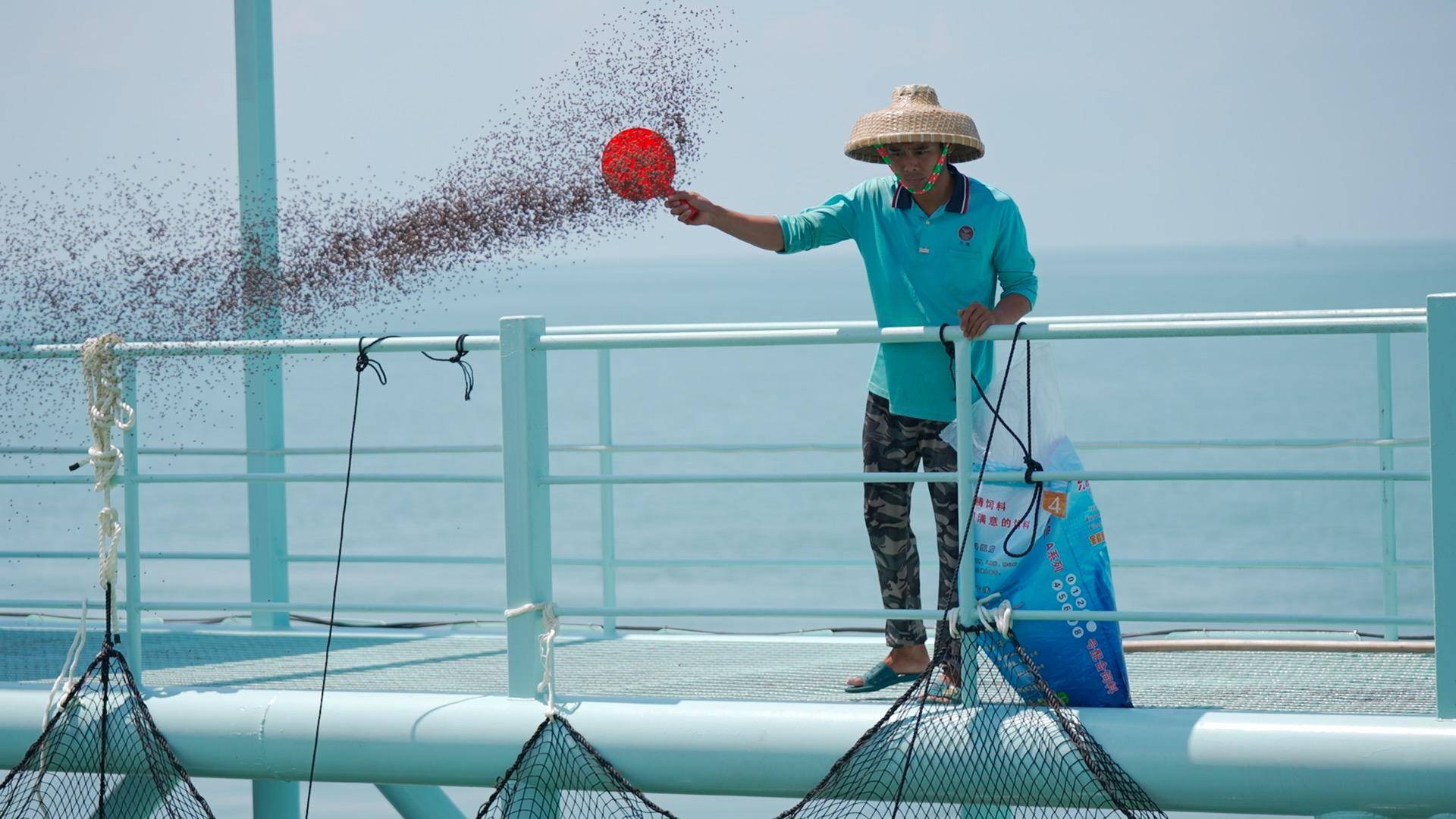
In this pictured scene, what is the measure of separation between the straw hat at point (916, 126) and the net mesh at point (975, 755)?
1.10 meters

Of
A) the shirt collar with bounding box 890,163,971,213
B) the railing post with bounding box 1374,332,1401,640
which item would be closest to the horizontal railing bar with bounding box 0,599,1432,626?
the railing post with bounding box 1374,332,1401,640

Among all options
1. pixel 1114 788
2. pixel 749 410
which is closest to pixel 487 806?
pixel 1114 788

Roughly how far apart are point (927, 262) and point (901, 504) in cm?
60

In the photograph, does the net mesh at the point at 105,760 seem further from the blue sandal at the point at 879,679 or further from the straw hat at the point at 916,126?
the straw hat at the point at 916,126

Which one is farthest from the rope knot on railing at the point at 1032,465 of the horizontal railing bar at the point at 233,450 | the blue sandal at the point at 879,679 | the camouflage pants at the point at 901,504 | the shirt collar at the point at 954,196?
the horizontal railing bar at the point at 233,450

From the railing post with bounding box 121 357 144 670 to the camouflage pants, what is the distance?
1710mm

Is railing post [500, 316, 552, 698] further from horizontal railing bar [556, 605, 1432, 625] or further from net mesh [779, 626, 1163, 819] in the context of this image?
net mesh [779, 626, 1163, 819]

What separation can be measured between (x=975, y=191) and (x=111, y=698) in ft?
7.57

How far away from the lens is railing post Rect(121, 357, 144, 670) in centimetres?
387

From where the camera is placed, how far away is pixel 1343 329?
3082mm

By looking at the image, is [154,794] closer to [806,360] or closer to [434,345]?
[434,345]

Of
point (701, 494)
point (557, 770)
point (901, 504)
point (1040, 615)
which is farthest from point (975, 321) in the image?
point (701, 494)

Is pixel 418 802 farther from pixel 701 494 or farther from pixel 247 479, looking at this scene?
pixel 701 494

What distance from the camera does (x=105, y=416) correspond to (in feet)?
12.7
